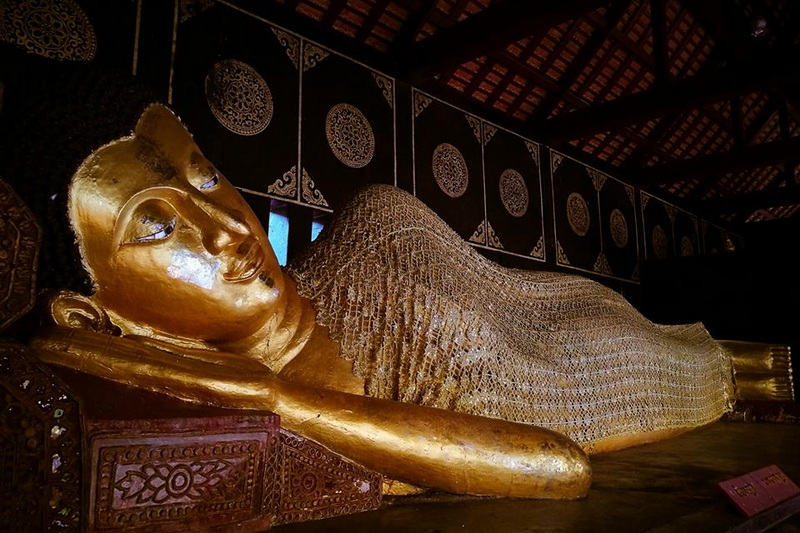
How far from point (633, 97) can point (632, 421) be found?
3843 millimetres

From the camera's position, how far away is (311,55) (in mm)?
3672

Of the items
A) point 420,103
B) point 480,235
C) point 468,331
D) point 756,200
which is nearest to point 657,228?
point 756,200

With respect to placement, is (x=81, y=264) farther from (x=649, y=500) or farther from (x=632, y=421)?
(x=632, y=421)

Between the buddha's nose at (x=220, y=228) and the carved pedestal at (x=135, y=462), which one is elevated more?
the buddha's nose at (x=220, y=228)

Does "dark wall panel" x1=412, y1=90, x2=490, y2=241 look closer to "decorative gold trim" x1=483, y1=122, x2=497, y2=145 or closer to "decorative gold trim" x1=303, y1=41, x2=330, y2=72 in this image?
"decorative gold trim" x1=483, y1=122, x2=497, y2=145

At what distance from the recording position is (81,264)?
3.26ft

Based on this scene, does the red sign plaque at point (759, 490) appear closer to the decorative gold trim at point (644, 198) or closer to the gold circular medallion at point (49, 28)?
the gold circular medallion at point (49, 28)

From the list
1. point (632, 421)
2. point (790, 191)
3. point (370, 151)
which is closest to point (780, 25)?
point (790, 191)

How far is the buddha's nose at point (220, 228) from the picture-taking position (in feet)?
3.56

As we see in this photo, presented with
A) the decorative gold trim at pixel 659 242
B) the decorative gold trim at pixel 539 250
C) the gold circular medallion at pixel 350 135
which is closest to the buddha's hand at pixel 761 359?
the gold circular medallion at pixel 350 135

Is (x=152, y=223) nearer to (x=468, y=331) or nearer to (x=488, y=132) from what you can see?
(x=468, y=331)

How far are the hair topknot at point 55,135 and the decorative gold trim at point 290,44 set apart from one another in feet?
8.61

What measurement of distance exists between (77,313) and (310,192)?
8.54ft

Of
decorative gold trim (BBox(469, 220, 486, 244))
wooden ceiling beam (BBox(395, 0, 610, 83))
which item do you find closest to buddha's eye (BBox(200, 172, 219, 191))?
wooden ceiling beam (BBox(395, 0, 610, 83))
